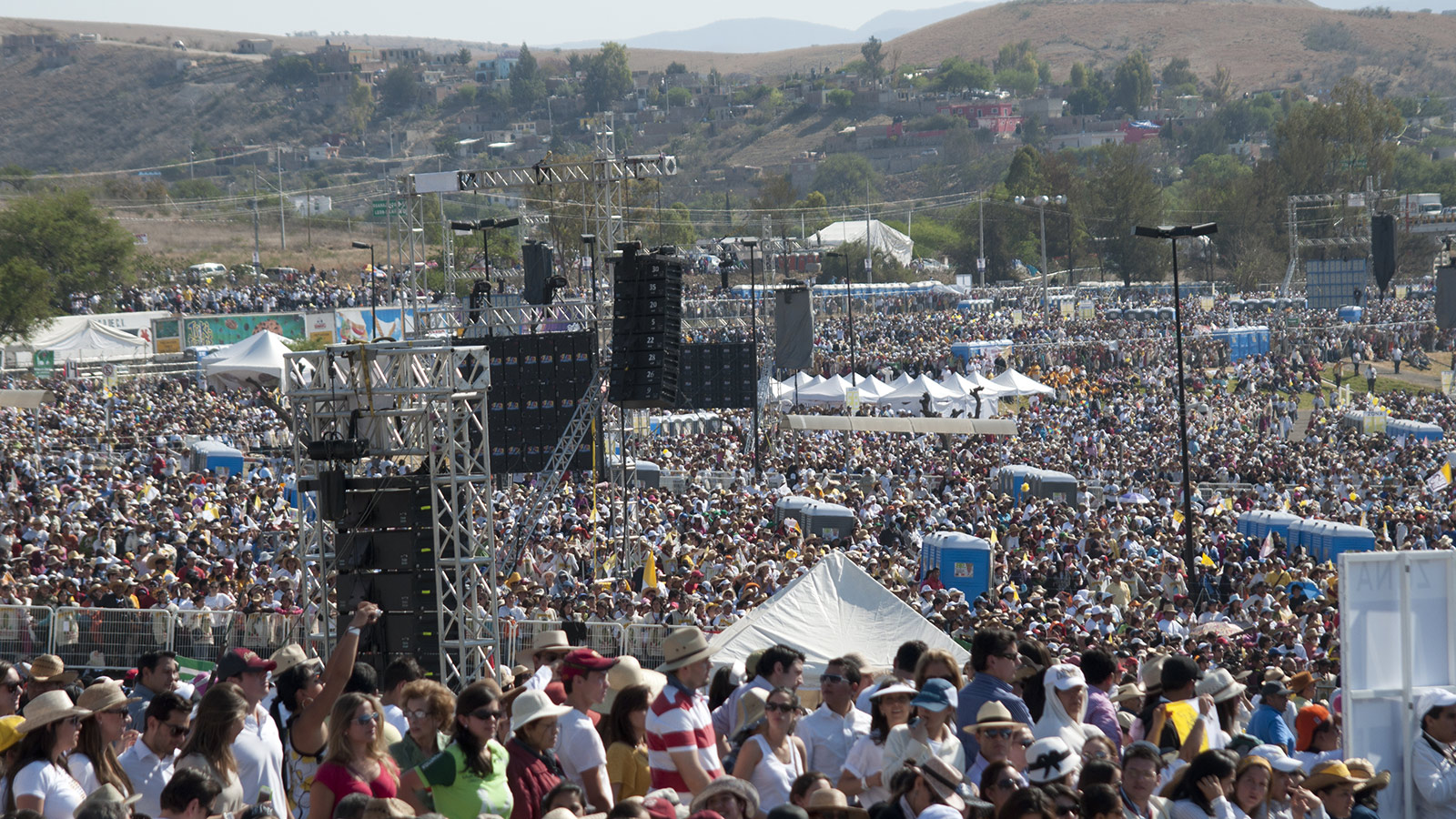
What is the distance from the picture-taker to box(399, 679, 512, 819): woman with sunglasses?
17.2ft

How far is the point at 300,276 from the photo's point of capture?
7756 cm

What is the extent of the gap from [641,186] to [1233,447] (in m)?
51.1

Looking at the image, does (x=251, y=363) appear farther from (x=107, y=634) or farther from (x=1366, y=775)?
(x=1366, y=775)

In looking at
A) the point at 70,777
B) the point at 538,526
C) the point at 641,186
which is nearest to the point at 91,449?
the point at 538,526

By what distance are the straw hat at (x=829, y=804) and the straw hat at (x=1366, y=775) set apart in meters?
2.41

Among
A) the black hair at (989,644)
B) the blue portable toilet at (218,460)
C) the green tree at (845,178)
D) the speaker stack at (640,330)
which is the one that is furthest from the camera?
the green tree at (845,178)

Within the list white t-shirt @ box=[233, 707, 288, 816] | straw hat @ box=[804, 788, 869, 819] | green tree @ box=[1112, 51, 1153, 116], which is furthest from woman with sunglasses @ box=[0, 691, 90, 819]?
green tree @ box=[1112, 51, 1153, 116]

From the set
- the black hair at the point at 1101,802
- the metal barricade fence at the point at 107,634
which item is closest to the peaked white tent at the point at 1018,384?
the metal barricade fence at the point at 107,634

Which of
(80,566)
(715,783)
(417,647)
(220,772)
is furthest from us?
(80,566)

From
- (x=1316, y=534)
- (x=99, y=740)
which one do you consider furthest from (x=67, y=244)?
(x=99, y=740)

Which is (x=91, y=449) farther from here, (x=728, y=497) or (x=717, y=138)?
(x=717, y=138)

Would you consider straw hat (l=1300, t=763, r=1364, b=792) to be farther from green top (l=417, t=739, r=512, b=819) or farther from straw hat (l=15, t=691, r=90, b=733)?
straw hat (l=15, t=691, r=90, b=733)

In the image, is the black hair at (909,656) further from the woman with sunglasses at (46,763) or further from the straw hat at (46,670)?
the straw hat at (46,670)

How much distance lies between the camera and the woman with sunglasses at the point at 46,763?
509 centimetres
